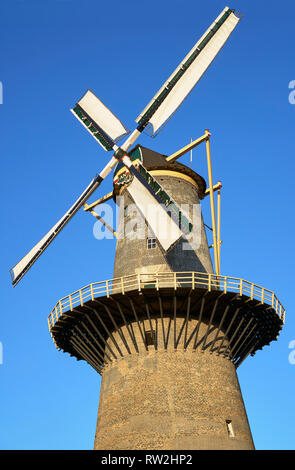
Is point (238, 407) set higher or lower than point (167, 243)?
lower

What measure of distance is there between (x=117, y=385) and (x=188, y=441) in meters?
4.36

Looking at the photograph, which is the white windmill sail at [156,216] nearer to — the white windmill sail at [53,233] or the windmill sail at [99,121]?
the white windmill sail at [53,233]

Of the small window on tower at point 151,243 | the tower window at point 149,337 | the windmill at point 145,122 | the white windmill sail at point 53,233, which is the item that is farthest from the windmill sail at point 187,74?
the tower window at point 149,337

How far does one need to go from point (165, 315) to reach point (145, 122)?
441 inches

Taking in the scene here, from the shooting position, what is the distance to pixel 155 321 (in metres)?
26.9

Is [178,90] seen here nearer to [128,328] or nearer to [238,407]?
[128,328]

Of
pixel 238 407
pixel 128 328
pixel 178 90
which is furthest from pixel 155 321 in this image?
pixel 178 90

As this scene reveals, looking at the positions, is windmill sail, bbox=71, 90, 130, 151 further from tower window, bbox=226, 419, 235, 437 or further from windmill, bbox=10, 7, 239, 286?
tower window, bbox=226, 419, 235, 437

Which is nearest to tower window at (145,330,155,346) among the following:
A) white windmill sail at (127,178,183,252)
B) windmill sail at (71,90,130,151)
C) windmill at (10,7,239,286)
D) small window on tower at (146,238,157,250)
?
white windmill sail at (127,178,183,252)

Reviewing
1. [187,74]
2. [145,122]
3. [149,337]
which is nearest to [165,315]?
[149,337]

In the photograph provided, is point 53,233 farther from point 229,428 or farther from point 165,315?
point 229,428

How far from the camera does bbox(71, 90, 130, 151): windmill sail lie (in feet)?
107
